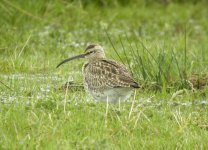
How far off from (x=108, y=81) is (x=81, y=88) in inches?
51.1

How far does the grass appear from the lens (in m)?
7.70

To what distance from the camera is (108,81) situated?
30.5 ft

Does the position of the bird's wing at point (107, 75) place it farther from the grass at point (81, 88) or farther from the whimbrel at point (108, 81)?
the grass at point (81, 88)

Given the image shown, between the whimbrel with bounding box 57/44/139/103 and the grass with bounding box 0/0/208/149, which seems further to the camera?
the whimbrel with bounding box 57/44/139/103

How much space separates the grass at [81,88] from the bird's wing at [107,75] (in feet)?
0.82

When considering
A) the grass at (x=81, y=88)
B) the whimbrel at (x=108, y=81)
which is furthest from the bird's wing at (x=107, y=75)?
Answer: the grass at (x=81, y=88)

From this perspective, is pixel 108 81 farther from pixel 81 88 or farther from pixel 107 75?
pixel 81 88

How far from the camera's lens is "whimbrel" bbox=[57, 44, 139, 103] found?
9.11 m

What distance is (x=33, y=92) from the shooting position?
9766mm

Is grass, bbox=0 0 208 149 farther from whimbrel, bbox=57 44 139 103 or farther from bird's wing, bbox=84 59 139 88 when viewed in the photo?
bird's wing, bbox=84 59 139 88

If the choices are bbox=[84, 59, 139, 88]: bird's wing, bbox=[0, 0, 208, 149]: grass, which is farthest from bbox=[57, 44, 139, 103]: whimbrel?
bbox=[0, 0, 208, 149]: grass

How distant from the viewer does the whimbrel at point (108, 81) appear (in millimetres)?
9109

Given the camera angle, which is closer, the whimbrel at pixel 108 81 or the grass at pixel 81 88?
the grass at pixel 81 88

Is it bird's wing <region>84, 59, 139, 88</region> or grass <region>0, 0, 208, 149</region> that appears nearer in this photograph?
grass <region>0, 0, 208, 149</region>
